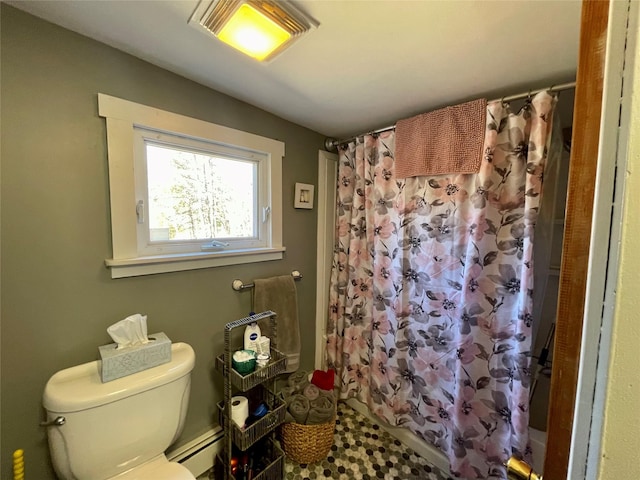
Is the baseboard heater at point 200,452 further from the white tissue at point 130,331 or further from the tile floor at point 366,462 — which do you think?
the white tissue at point 130,331

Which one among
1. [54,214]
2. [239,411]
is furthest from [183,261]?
[239,411]

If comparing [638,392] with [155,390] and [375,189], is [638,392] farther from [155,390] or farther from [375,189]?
[375,189]

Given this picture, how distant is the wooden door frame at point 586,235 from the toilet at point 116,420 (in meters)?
1.19

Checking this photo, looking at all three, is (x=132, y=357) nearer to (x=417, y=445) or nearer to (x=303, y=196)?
(x=303, y=196)

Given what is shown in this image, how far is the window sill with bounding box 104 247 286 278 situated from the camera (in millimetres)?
1067

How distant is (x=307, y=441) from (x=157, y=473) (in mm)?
760

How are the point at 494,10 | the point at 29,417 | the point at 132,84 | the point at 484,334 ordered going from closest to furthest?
the point at 494,10 < the point at 29,417 < the point at 132,84 < the point at 484,334

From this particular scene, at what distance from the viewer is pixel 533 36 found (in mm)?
882

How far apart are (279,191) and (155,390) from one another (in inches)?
45.6

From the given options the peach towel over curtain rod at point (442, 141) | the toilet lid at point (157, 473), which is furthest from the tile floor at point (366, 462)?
the peach towel over curtain rod at point (442, 141)

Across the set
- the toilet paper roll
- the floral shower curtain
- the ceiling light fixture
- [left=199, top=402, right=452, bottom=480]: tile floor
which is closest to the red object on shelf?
the floral shower curtain

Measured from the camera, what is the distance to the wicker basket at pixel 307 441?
56.6 inches

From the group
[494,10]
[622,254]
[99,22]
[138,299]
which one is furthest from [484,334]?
[99,22]

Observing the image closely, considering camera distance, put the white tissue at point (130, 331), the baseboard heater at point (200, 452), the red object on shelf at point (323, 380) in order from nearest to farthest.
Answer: the white tissue at point (130, 331), the baseboard heater at point (200, 452), the red object on shelf at point (323, 380)
